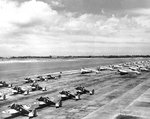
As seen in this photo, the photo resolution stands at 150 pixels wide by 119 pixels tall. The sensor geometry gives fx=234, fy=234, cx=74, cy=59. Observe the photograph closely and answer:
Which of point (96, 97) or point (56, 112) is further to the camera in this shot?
point (96, 97)

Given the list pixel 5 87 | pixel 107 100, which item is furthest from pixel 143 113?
pixel 5 87

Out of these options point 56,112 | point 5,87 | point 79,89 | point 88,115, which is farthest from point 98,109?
point 5,87

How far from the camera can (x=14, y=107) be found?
154 feet

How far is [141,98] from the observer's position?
2402 inches

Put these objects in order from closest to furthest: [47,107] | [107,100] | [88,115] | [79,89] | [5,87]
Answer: [88,115] → [47,107] → [107,100] → [79,89] → [5,87]

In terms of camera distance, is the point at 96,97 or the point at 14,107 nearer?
the point at 14,107

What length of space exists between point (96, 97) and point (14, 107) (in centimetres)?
2561

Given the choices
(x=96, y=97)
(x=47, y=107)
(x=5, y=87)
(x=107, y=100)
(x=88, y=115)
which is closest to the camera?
(x=88, y=115)

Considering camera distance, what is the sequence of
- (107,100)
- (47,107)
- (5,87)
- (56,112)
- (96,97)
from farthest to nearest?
(5,87) < (96,97) < (107,100) < (47,107) < (56,112)

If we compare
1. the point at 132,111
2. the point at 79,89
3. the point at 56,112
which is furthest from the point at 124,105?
the point at 79,89

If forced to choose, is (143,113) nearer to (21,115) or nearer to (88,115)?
(88,115)

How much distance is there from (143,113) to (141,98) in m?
15.7

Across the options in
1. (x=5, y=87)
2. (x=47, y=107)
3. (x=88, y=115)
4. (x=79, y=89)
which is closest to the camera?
(x=88, y=115)

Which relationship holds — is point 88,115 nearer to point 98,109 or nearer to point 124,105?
point 98,109
